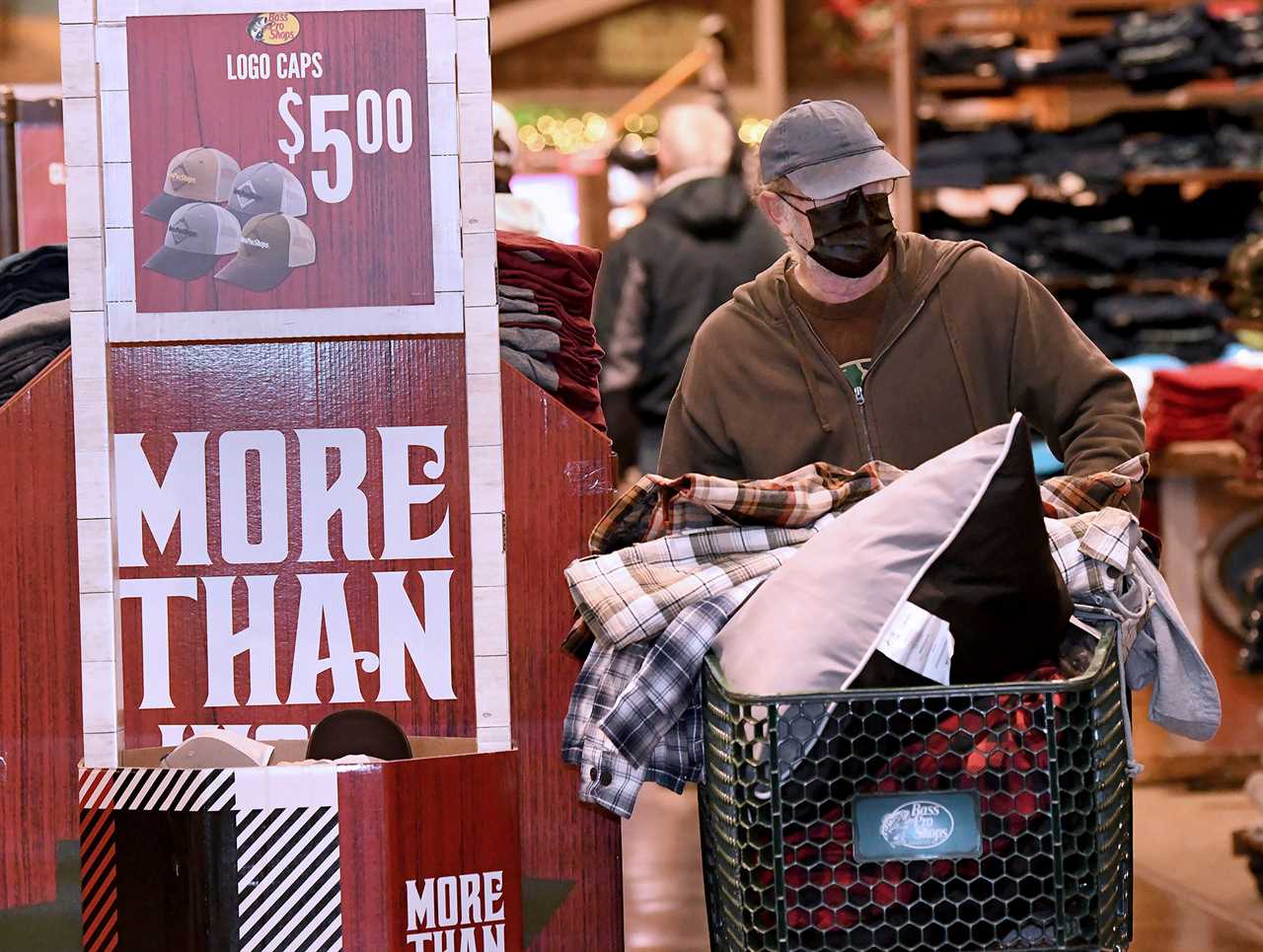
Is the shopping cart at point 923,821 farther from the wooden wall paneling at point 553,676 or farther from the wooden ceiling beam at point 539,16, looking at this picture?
the wooden ceiling beam at point 539,16

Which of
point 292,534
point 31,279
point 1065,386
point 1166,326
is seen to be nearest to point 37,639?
point 292,534

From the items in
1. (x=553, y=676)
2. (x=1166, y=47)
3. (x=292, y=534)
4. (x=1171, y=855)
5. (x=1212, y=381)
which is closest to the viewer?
(x=292, y=534)

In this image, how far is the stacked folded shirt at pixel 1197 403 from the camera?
A: 203 inches

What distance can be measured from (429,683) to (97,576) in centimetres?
42

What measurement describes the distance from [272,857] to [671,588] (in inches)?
21.0

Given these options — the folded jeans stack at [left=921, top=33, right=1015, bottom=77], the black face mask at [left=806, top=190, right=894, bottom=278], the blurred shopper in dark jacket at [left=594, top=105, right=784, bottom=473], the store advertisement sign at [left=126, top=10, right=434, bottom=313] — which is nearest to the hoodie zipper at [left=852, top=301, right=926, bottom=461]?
the black face mask at [left=806, top=190, right=894, bottom=278]

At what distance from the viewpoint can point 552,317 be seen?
2510mm

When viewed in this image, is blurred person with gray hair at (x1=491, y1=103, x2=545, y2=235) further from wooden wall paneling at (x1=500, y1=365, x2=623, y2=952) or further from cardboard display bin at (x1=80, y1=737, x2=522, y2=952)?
cardboard display bin at (x1=80, y1=737, x2=522, y2=952)

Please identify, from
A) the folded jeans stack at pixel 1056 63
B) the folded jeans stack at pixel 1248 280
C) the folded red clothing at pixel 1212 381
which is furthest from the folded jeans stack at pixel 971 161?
the folded jeans stack at pixel 1248 280

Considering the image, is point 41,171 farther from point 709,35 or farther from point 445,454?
point 709,35

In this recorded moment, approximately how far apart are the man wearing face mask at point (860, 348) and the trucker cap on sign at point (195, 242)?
0.78m

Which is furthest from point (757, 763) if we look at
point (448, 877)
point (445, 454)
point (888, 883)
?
point (445, 454)

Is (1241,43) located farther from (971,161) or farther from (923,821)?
(923,821)

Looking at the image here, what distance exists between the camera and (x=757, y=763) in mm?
1812
